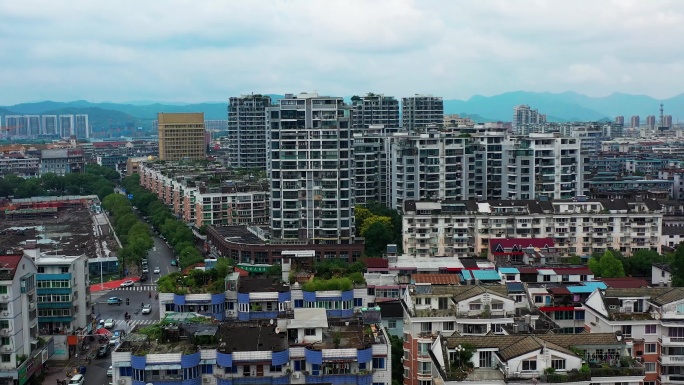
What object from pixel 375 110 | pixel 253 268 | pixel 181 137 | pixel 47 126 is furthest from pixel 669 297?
pixel 47 126

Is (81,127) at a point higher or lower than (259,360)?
higher

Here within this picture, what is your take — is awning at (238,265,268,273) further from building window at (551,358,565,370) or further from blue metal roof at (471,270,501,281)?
building window at (551,358,565,370)

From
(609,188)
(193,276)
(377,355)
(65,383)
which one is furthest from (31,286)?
(609,188)

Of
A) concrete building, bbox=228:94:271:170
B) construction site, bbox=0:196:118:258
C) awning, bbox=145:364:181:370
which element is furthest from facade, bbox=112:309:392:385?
concrete building, bbox=228:94:271:170

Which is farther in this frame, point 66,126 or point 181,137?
point 66,126

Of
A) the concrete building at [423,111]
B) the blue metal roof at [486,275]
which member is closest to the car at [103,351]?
the blue metal roof at [486,275]

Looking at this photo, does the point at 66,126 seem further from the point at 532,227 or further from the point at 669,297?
the point at 669,297

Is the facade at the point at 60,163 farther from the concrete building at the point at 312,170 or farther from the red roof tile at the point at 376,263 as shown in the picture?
the red roof tile at the point at 376,263
